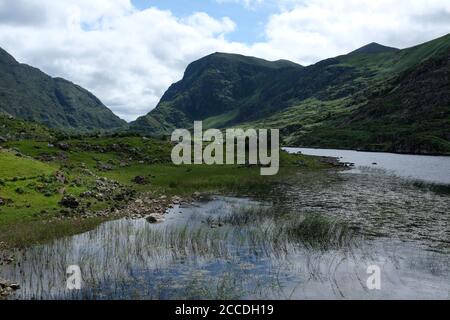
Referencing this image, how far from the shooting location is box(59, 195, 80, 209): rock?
50.7 metres

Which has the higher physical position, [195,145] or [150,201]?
[195,145]

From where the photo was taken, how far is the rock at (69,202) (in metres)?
50.7

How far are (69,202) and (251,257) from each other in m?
27.8

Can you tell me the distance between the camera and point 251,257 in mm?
34156

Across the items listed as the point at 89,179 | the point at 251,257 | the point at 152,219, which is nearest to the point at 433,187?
the point at 152,219

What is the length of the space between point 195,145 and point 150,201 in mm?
82105

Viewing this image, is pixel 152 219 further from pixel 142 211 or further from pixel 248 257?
pixel 248 257

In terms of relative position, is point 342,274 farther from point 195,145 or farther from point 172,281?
point 195,145

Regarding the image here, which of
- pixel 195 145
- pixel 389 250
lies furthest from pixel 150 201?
pixel 195 145

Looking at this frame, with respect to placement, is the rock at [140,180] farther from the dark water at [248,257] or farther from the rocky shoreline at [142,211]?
the dark water at [248,257]

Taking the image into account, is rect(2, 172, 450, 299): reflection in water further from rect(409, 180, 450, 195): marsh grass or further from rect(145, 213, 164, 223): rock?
rect(409, 180, 450, 195): marsh grass

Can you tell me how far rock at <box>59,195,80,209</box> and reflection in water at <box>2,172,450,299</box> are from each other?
8.57m

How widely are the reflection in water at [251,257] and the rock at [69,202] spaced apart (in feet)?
28.1
